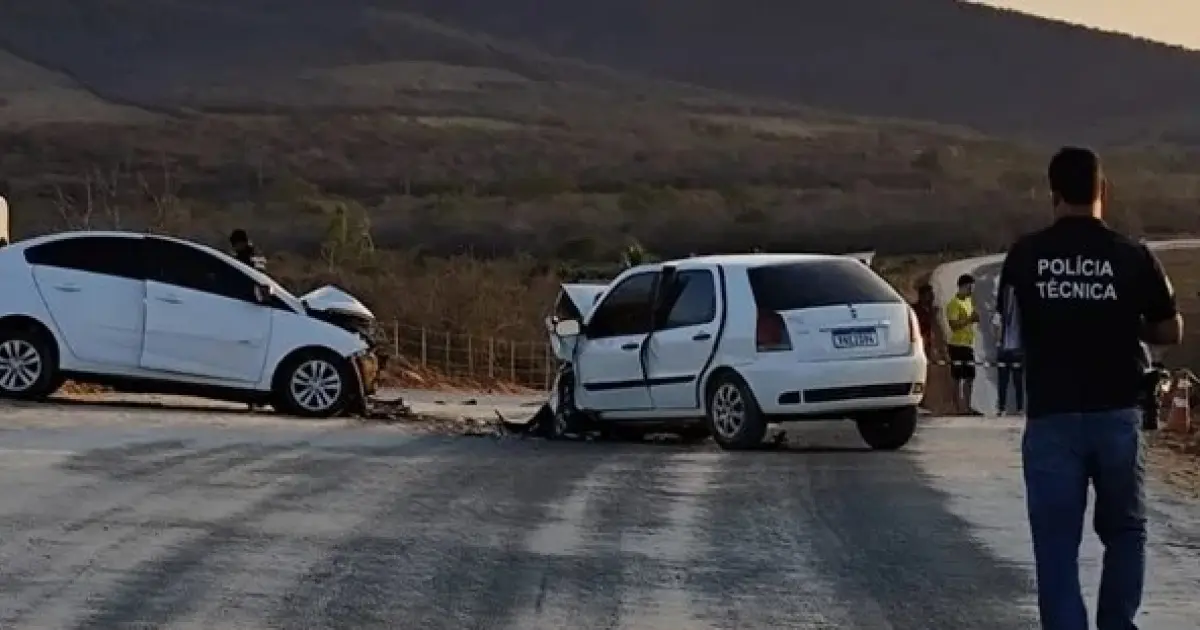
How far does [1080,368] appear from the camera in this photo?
7992 mm

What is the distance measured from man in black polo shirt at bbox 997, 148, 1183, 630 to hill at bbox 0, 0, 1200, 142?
137941mm

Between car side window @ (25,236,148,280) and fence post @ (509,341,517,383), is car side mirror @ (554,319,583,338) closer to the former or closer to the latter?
car side window @ (25,236,148,280)

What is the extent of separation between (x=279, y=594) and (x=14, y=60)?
474 feet

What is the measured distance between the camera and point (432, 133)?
123312 mm

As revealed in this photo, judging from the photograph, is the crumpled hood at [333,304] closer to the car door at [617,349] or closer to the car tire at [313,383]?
the car tire at [313,383]

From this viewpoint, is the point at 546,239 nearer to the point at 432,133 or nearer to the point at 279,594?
the point at 432,133

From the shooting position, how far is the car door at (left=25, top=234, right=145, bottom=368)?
20125 millimetres

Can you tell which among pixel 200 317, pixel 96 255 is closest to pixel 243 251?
pixel 200 317

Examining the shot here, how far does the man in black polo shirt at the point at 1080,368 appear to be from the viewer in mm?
7945

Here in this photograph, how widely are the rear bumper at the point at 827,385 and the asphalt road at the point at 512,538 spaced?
40 centimetres

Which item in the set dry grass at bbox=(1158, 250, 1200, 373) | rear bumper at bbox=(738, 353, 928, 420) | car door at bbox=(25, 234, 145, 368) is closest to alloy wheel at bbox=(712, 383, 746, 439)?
rear bumper at bbox=(738, 353, 928, 420)

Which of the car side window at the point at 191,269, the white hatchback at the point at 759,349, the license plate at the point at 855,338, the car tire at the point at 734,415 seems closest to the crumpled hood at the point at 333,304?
the car side window at the point at 191,269

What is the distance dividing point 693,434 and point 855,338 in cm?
Result: 263

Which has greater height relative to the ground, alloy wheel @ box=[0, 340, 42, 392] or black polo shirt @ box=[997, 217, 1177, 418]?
black polo shirt @ box=[997, 217, 1177, 418]
